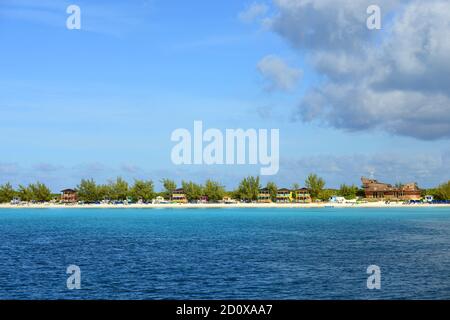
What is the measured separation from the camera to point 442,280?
55.1 m

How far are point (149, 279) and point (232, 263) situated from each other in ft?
48.1

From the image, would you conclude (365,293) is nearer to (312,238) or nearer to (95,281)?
(95,281)

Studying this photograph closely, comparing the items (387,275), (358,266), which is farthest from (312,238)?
(387,275)

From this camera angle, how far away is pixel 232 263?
68625 millimetres
